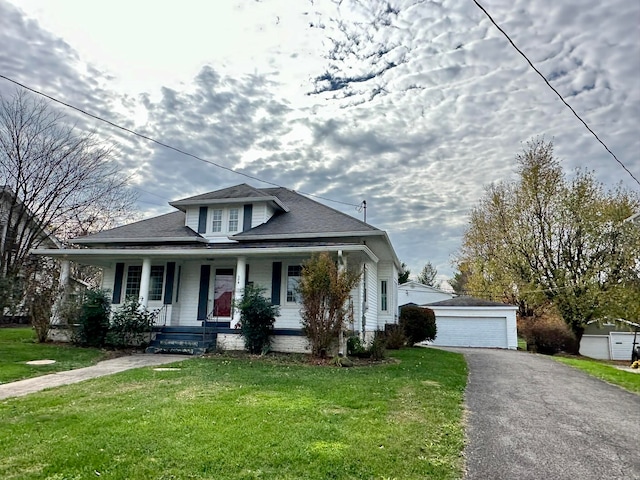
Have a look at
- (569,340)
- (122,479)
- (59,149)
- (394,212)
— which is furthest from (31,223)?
(569,340)

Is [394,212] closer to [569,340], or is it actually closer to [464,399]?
[569,340]

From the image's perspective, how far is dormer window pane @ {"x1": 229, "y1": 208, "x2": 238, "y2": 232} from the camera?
54.3 feet

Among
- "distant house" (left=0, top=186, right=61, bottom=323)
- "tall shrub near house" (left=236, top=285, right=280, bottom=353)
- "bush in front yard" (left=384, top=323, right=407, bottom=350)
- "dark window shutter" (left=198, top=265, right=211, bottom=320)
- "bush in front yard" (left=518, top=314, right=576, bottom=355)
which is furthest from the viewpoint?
"bush in front yard" (left=518, top=314, right=576, bottom=355)

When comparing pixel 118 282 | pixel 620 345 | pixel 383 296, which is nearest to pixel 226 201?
pixel 118 282

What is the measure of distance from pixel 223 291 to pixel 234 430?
11.0 meters

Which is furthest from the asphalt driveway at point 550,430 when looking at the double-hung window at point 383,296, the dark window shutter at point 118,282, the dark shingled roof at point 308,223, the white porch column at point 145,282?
the dark window shutter at point 118,282

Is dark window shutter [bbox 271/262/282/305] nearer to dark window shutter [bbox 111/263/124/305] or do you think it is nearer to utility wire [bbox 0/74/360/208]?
utility wire [bbox 0/74/360/208]

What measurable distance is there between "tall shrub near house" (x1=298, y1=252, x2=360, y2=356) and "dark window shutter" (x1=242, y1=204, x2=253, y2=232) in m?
5.03

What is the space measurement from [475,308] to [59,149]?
22.7 meters

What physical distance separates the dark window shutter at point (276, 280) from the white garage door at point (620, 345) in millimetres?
20327

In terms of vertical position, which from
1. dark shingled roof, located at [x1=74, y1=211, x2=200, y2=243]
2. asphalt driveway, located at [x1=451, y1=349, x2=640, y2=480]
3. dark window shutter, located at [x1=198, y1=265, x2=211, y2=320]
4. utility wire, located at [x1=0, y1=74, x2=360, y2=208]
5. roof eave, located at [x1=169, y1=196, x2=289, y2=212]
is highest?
utility wire, located at [x1=0, y1=74, x2=360, y2=208]

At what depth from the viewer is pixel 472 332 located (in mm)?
23859

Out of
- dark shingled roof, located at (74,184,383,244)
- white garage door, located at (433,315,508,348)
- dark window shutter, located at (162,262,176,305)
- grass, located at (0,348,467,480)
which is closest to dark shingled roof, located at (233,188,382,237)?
dark shingled roof, located at (74,184,383,244)

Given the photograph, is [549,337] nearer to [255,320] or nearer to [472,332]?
[472,332]
